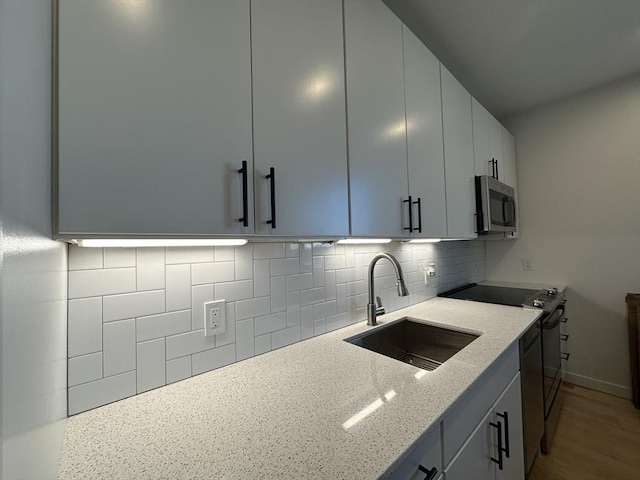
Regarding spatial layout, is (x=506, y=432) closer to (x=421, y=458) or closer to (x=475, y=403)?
(x=475, y=403)

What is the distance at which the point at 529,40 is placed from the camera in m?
1.77

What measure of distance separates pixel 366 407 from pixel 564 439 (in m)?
2.08

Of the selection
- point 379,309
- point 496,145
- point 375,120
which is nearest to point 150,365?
point 379,309

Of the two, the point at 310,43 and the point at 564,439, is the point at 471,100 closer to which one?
the point at 310,43

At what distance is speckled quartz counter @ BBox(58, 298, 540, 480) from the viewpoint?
53cm

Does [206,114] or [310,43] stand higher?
[310,43]

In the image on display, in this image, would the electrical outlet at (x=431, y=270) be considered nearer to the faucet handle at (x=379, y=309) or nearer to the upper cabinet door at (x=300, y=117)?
the faucet handle at (x=379, y=309)

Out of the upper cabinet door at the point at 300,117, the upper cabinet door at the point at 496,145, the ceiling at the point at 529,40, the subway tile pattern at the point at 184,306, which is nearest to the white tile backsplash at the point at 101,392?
the subway tile pattern at the point at 184,306

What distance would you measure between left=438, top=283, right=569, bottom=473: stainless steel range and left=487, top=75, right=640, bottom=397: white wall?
0.65 metres

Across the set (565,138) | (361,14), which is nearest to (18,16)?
(361,14)

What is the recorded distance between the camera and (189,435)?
2.03 ft

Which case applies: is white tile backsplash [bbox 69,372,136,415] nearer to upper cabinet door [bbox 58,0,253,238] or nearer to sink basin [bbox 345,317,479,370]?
upper cabinet door [bbox 58,0,253,238]

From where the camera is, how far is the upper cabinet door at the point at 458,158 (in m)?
1.58

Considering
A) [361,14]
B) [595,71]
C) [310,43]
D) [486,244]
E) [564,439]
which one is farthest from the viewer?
[486,244]
